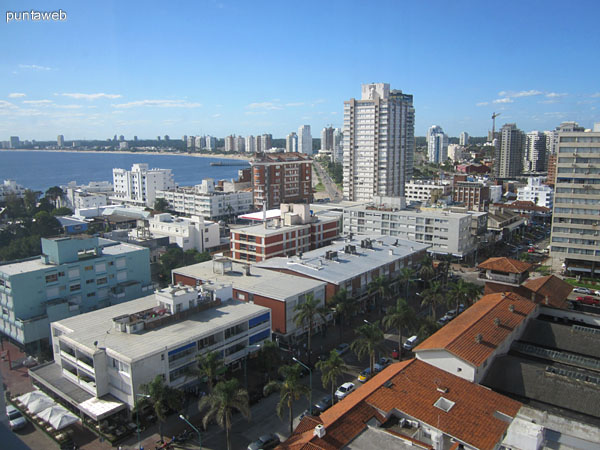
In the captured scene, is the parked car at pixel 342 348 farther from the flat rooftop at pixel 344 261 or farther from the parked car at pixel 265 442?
the parked car at pixel 265 442

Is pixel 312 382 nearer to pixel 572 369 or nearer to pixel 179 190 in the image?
pixel 572 369

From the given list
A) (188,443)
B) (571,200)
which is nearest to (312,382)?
(188,443)

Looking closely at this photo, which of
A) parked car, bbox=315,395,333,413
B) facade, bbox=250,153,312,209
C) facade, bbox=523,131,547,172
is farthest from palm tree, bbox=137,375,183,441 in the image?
facade, bbox=523,131,547,172

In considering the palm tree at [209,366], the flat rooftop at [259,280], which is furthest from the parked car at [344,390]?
the flat rooftop at [259,280]

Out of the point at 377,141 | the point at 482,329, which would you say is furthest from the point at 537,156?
the point at 482,329

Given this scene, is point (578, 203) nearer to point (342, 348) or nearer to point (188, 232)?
point (342, 348)

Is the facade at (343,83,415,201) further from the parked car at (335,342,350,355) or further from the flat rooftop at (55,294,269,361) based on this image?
the flat rooftop at (55,294,269,361)
